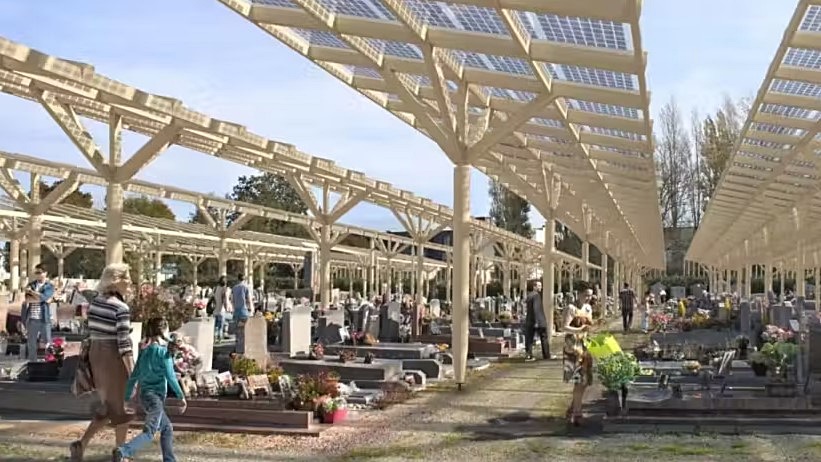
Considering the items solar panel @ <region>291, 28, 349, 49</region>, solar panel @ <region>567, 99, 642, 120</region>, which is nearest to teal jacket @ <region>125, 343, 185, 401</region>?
solar panel @ <region>291, 28, 349, 49</region>

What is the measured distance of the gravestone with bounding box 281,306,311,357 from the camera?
1576 cm

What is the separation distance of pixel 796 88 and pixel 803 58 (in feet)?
5.40

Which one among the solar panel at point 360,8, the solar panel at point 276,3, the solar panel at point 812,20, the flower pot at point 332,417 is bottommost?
the flower pot at point 332,417

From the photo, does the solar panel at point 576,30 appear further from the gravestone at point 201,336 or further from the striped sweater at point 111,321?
the gravestone at point 201,336

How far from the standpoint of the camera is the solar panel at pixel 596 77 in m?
11.9

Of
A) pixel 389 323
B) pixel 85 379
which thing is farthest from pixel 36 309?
pixel 85 379

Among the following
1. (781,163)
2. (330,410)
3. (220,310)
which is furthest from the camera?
(220,310)

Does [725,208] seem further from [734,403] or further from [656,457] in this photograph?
[656,457]

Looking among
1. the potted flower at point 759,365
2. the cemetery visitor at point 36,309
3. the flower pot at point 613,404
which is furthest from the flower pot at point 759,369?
the cemetery visitor at point 36,309

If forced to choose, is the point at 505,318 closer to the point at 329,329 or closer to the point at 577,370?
the point at 329,329

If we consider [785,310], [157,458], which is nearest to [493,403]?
[157,458]

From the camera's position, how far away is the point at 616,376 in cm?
1030

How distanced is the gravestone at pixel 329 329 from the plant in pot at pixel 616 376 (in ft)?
27.9

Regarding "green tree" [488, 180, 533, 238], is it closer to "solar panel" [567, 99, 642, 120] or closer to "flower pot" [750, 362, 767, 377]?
"solar panel" [567, 99, 642, 120]
